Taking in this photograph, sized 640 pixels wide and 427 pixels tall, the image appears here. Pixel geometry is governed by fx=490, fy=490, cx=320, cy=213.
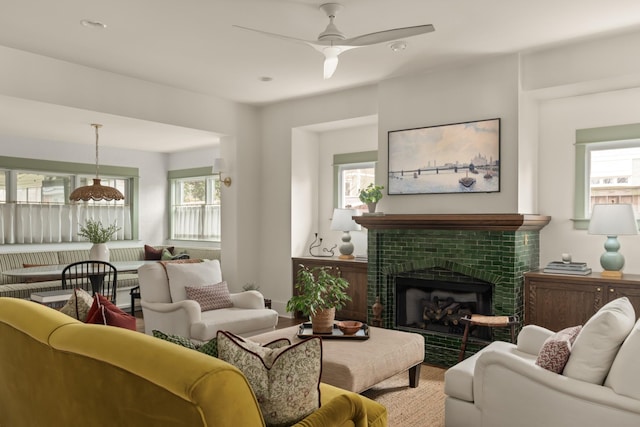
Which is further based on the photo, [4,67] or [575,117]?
[575,117]

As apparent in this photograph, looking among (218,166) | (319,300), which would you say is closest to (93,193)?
(218,166)

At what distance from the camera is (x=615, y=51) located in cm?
398

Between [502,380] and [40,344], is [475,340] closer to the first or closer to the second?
[502,380]

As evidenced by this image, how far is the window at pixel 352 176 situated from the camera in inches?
242

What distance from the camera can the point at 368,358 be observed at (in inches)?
119

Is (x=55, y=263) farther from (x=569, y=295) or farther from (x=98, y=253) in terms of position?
(x=569, y=295)

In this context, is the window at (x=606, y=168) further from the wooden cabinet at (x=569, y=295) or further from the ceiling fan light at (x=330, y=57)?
the ceiling fan light at (x=330, y=57)

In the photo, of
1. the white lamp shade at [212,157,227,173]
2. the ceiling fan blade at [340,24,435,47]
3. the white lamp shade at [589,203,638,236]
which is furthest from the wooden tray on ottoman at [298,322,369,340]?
the white lamp shade at [212,157,227,173]

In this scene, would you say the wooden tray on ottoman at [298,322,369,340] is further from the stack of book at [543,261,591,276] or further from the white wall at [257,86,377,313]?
the white wall at [257,86,377,313]

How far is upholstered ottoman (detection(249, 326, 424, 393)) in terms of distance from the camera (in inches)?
113

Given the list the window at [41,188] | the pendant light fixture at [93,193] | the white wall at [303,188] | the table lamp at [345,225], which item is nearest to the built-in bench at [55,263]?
the window at [41,188]

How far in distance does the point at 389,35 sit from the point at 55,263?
5888mm

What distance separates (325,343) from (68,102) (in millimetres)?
3333

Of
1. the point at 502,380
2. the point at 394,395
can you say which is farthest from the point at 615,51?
the point at 394,395
